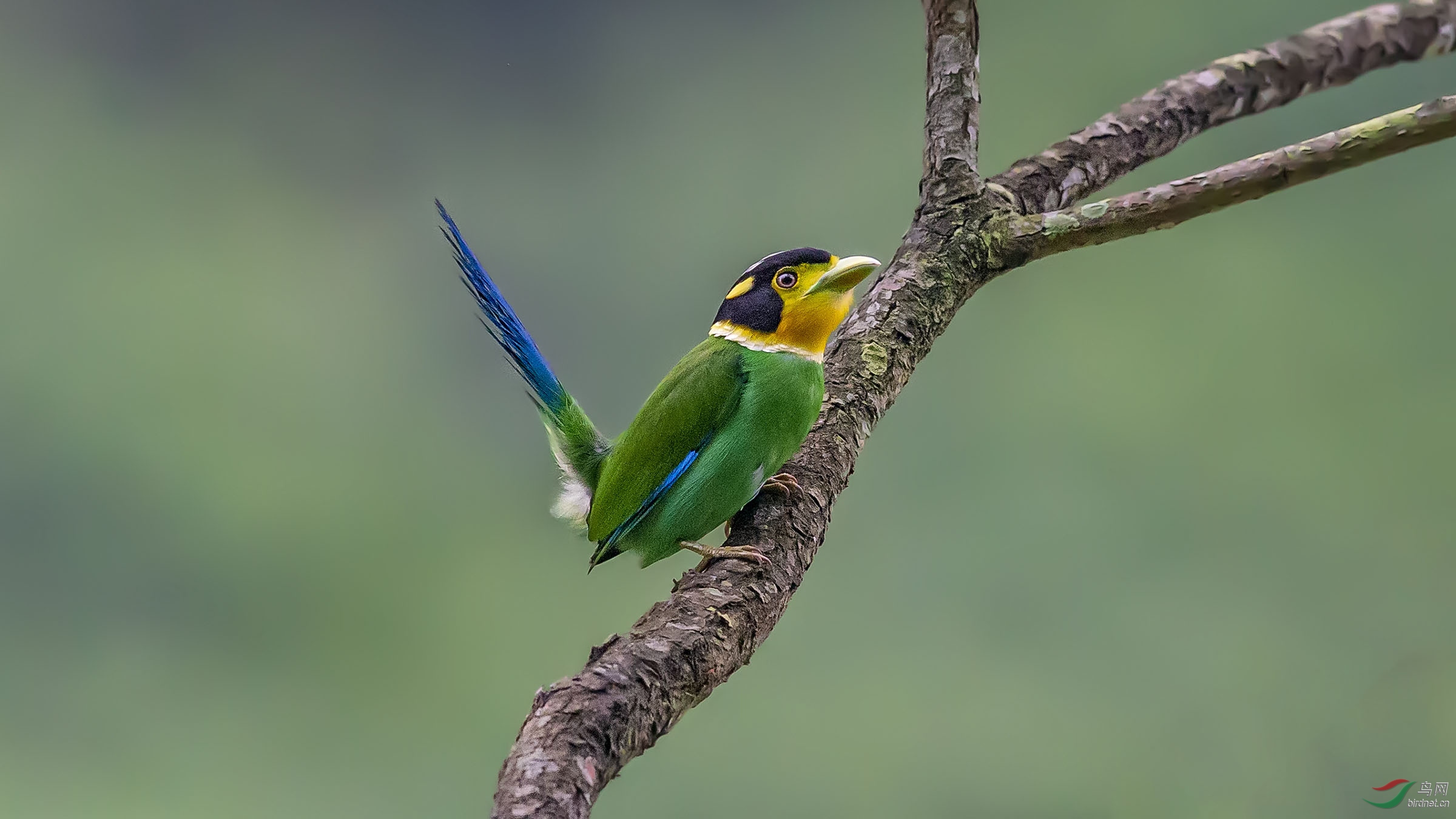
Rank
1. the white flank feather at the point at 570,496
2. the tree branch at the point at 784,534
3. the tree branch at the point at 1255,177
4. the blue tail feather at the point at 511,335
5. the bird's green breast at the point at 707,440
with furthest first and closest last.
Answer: the white flank feather at the point at 570,496
the blue tail feather at the point at 511,335
the bird's green breast at the point at 707,440
the tree branch at the point at 1255,177
the tree branch at the point at 784,534

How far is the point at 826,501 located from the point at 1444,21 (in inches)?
72.6

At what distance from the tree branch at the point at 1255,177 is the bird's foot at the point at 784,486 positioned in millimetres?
747

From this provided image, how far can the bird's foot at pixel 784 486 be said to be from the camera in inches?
82.0

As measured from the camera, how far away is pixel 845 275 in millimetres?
2154

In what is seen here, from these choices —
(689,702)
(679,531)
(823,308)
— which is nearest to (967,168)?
(823,308)

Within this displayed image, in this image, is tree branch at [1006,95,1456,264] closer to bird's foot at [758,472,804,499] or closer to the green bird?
the green bird

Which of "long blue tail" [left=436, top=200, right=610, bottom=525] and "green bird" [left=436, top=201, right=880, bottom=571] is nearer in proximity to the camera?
"green bird" [left=436, top=201, right=880, bottom=571]

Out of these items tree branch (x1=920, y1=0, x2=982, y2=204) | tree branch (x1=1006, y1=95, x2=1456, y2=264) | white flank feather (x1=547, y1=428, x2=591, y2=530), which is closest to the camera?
tree branch (x1=1006, y1=95, x2=1456, y2=264)

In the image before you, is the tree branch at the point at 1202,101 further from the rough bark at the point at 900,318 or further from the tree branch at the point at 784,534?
the tree branch at the point at 784,534

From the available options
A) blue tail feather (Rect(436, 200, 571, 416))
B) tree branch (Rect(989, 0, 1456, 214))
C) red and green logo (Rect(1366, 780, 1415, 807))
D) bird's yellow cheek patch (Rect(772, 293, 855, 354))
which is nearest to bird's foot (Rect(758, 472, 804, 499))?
bird's yellow cheek patch (Rect(772, 293, 855, 354))

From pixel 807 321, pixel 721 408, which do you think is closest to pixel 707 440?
pixel 721 408

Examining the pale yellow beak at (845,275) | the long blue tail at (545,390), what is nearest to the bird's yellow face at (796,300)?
the pale yellow beak at (845,275)

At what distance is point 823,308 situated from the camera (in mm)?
2176

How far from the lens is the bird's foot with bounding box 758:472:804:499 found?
6.83ft
